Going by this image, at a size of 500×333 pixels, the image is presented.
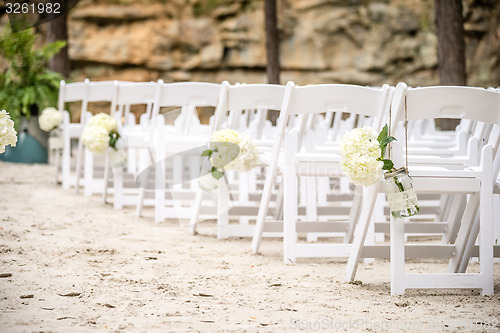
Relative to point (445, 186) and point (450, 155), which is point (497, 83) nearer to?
point (450, 155)

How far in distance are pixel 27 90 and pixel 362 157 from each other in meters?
8.75

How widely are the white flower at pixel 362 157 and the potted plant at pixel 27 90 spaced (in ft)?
27.4

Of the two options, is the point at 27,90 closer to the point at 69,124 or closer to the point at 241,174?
the point at 69,124

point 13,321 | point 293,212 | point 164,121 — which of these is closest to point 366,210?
point 293,212

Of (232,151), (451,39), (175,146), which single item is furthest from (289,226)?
(451,39)

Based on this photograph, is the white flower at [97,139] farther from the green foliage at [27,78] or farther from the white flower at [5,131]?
the green foliage at [27,78]

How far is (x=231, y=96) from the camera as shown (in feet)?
17.1

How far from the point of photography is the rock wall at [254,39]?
18391mm

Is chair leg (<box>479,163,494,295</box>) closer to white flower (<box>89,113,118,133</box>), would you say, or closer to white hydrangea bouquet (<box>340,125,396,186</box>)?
white hydrangea bouquet (<box>340,125,396,186</box>)

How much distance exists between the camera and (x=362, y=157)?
3666mm

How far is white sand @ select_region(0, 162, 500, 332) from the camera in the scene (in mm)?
3123

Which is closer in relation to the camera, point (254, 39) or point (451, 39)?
point (451, 39)

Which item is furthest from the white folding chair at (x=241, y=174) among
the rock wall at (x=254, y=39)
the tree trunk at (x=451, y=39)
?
the rock wall at (x=254, y=39)

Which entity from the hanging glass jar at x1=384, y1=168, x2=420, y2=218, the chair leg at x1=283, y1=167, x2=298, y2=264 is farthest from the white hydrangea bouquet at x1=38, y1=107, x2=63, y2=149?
the hanging glass jar at x1=384, y1=168, x2=420, y2=218
